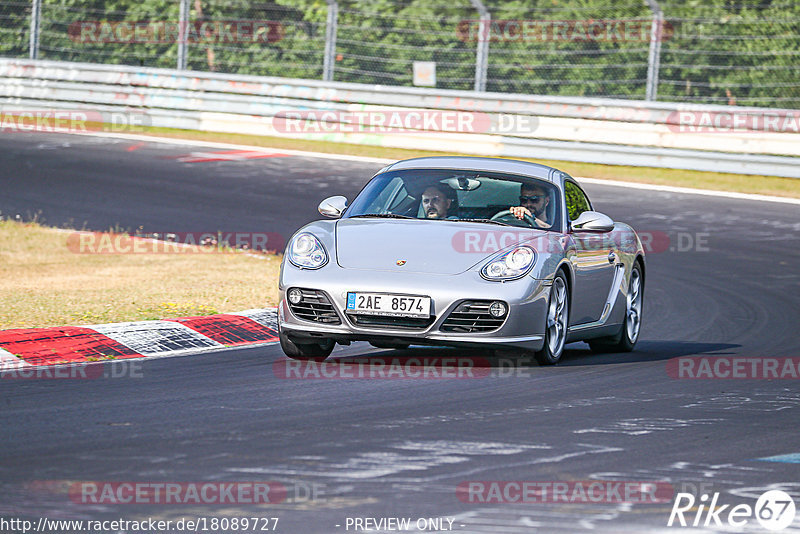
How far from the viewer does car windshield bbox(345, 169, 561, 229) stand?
30.5ft

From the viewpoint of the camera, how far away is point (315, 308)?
8.38m

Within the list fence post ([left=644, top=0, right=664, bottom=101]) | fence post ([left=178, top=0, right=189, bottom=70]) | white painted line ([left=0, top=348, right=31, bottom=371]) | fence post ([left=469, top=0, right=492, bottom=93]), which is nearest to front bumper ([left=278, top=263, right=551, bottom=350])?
white painted line ([left=0, top=348, right=31, bottom=371])

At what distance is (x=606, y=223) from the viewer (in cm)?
938

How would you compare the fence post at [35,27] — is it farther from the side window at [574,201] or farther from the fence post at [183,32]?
the side window at [574,201]

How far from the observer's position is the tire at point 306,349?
345 inches

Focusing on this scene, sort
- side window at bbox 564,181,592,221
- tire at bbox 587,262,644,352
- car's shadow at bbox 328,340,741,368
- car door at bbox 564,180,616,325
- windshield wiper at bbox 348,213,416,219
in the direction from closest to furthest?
1. car's shadow at bbox 328,340,741,368
2. windshield wiper at bbox 348,213,416,219
3. car door at bbox 564,180,616,325
4. side window at bbox 564,181,592,221
5. tire at bbox 587,262,644,352

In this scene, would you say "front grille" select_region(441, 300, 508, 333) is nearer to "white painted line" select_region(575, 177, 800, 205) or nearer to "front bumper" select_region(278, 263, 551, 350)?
"front bumper" select_region(278, 263, 551, 350)

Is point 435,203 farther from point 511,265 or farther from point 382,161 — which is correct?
point 382,161

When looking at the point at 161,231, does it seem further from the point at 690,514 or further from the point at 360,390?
the point at 690,514

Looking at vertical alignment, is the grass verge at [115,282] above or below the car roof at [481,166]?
below

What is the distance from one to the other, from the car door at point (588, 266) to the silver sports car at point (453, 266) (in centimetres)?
1

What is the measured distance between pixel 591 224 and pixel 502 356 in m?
1.23

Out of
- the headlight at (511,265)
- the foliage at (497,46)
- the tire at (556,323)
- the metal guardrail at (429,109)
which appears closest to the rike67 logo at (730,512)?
the headlight at (511,265)

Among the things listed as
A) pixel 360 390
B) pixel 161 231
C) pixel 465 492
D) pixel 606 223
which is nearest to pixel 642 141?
pixel 161 231
